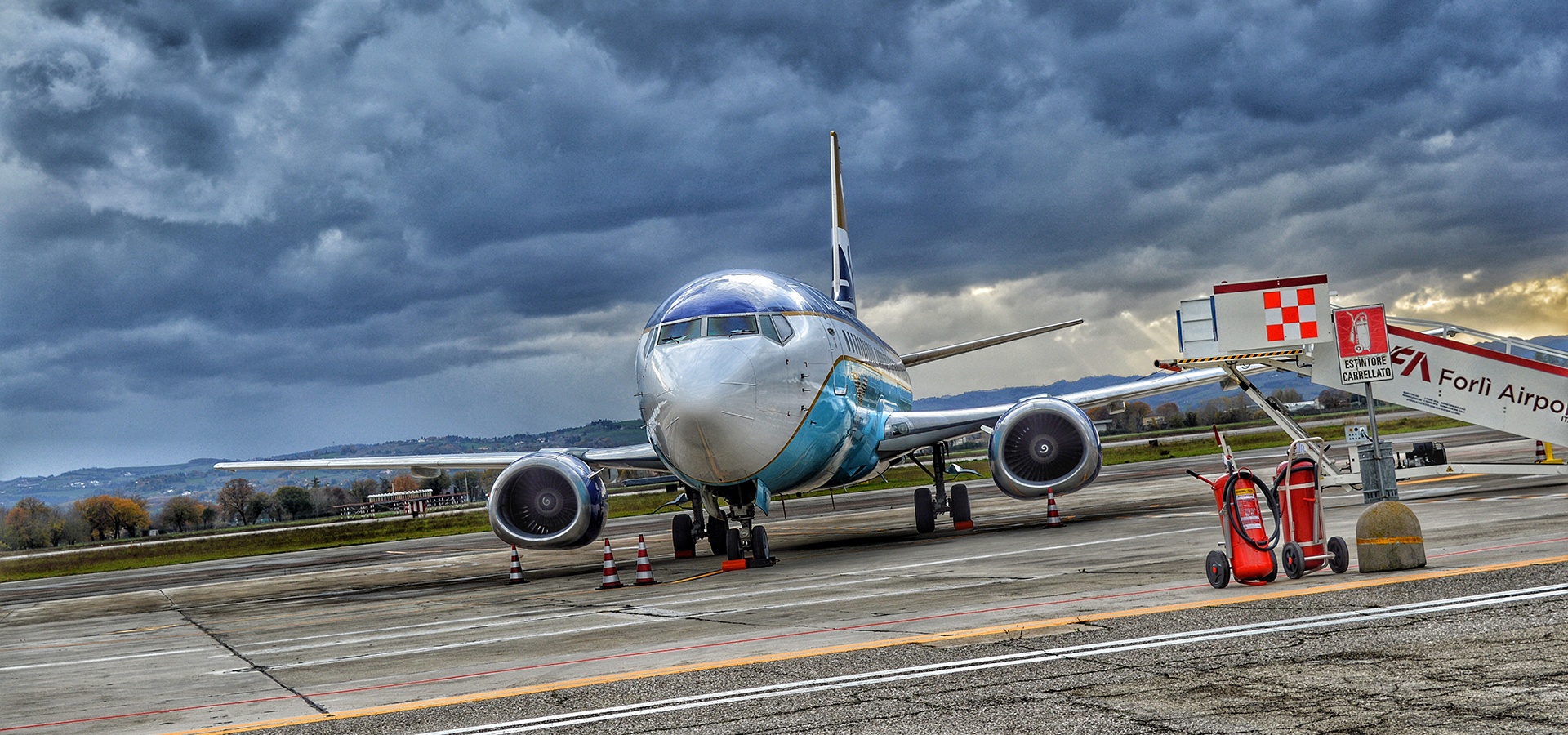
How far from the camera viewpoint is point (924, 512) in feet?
70.5

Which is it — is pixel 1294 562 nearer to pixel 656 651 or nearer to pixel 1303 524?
pixel 1303 524

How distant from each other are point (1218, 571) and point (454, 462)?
50.7ft

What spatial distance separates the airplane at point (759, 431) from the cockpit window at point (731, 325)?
0.02 meters

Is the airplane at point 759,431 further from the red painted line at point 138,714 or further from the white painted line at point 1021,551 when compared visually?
the red painted line at point 138,714

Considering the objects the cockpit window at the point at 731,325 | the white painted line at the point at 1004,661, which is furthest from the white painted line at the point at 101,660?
the white painted line at the point at 1004,661

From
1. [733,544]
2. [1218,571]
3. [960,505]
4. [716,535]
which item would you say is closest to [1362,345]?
[960,505]

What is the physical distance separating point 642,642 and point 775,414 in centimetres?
589

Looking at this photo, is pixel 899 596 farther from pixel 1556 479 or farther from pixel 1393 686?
pixel 1556 479

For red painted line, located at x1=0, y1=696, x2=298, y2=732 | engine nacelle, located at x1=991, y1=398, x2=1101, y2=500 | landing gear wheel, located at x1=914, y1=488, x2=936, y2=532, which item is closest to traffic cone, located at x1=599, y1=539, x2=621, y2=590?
engine nacelle, located at x1=991, y1=398, x2=1101, y2=500

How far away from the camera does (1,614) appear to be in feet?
74.3

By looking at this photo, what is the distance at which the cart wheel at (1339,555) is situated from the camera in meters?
9.91

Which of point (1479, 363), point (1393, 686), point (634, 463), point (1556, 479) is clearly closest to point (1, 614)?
point (634, 463)

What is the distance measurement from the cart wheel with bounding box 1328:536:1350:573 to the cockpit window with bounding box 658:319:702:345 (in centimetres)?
823

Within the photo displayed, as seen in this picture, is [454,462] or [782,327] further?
[454,462]
